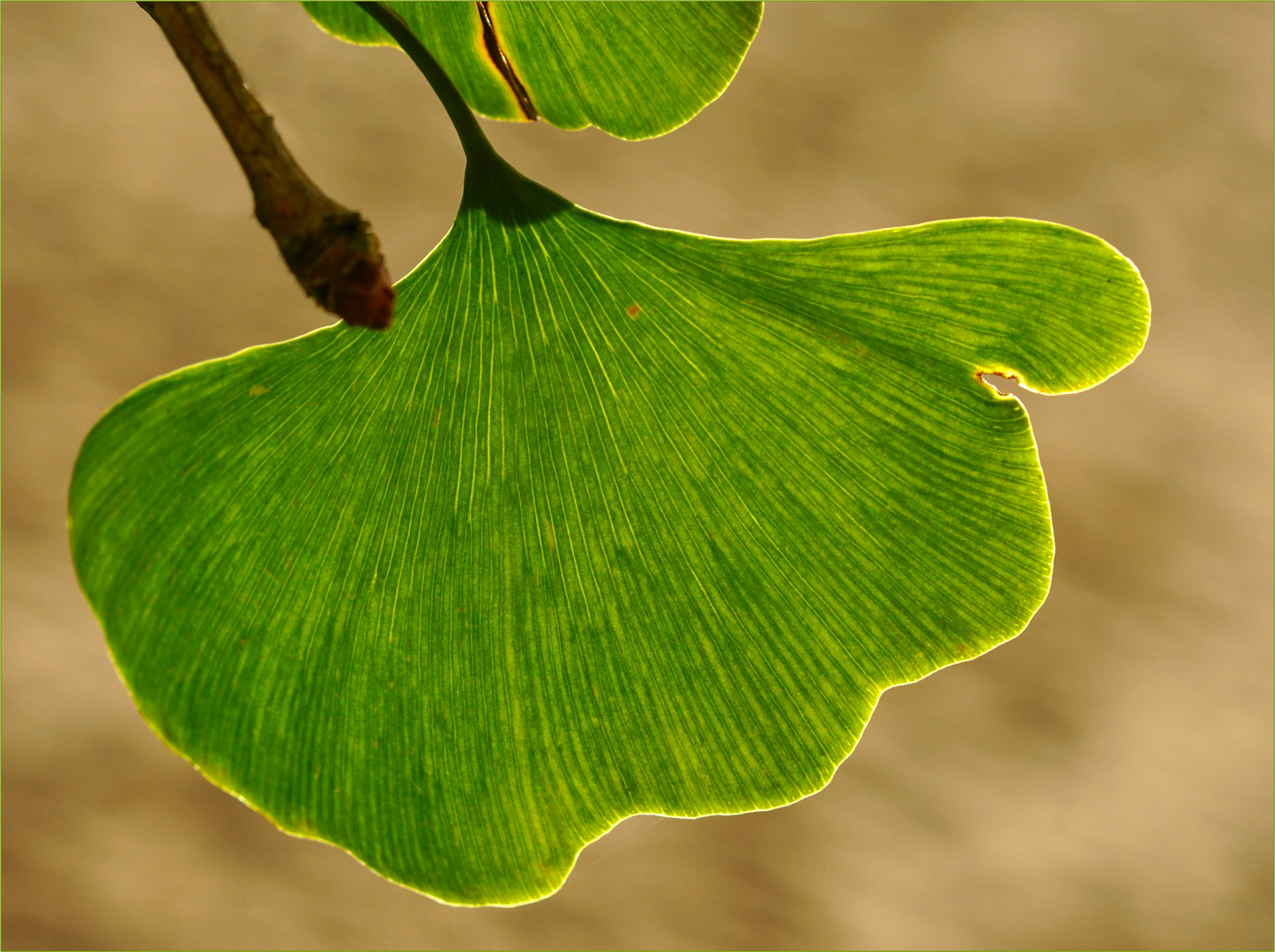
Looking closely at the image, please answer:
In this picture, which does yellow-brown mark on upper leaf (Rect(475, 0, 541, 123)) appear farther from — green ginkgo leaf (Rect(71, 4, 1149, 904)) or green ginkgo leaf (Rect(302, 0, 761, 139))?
green ginkgo leaf (Rect(71, 4, 1149, 904))

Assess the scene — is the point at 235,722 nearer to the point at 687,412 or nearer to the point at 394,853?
the point at 394,853

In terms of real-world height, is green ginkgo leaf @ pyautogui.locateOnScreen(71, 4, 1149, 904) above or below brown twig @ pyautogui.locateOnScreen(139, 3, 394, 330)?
below

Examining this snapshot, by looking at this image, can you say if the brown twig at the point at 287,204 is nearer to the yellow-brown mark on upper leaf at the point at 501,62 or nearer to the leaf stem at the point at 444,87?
the leaf stem at the point at 444,87

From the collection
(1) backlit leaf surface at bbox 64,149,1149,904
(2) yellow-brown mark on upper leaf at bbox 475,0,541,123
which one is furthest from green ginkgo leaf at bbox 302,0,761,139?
(1) backlit leaf surface at bbox 64,149,1149,904

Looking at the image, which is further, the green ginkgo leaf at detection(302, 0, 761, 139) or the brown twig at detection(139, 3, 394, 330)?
the green ginkgo leaf at detection(302, 0, 761, 139)

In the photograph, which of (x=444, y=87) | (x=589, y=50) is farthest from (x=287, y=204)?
(x=589, y=50)

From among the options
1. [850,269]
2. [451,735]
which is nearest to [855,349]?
[850,269]

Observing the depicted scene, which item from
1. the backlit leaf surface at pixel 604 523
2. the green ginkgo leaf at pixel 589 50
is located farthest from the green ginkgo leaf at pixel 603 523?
the green ginkgo leaf at pixel 589 50
